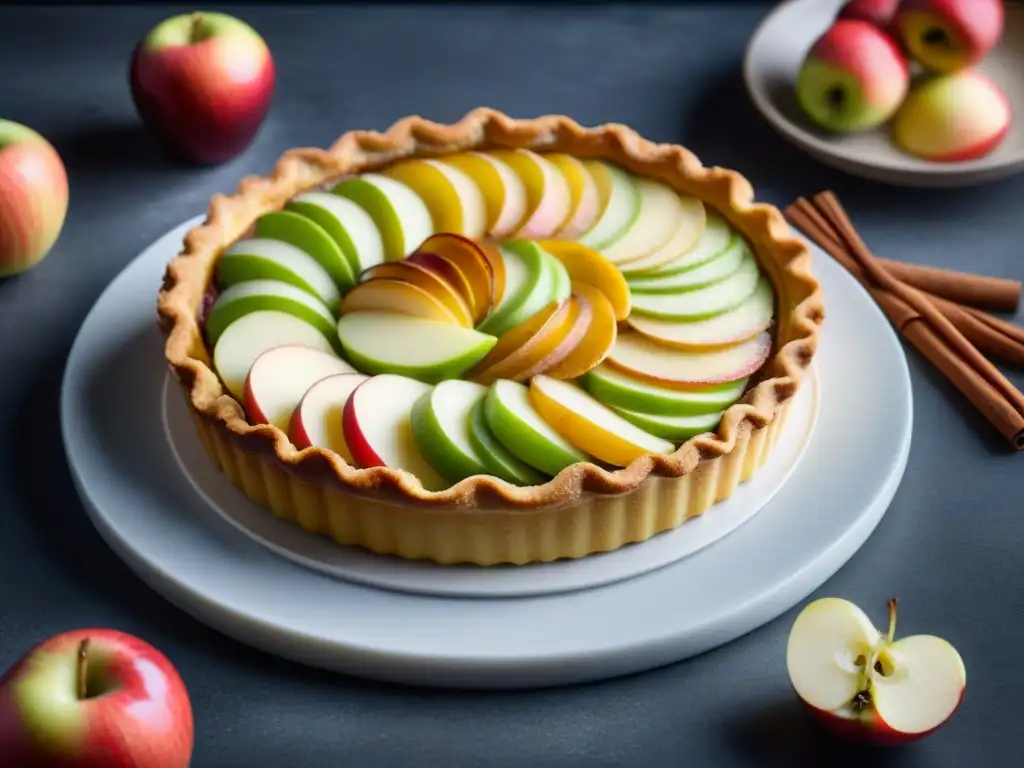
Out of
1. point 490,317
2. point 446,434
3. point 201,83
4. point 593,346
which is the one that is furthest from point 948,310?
point 201,83

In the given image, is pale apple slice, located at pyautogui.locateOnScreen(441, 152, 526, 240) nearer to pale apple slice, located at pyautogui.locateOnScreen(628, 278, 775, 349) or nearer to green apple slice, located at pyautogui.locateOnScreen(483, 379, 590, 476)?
pale apple slice, located at pyautogui.locateOnScreen(628, 278, 775, 349)

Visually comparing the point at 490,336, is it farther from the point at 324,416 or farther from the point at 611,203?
the point at 611,203

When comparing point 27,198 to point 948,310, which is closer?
point 948,310

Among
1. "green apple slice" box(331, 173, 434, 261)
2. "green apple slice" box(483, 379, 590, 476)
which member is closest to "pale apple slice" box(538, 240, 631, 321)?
"green apple slice" box(331, 173, 434, 261)

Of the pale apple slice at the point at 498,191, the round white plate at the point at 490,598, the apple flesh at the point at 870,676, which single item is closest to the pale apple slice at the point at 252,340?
the round white plate at the point at 490,598

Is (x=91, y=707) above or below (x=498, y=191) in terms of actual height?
below

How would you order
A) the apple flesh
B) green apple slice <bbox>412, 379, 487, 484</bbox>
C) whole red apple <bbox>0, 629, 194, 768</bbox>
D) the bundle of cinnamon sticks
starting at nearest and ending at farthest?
whole red apple <bbox>0, 629, 194, 768</bbox> < the apple flesh < green apple slice <bbox>412, 379, 487, 484</bbox> < the bundle of cinnamon sticks

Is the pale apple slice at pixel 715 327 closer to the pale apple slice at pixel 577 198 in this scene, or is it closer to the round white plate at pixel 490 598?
the round white plate at pixel 490 598
